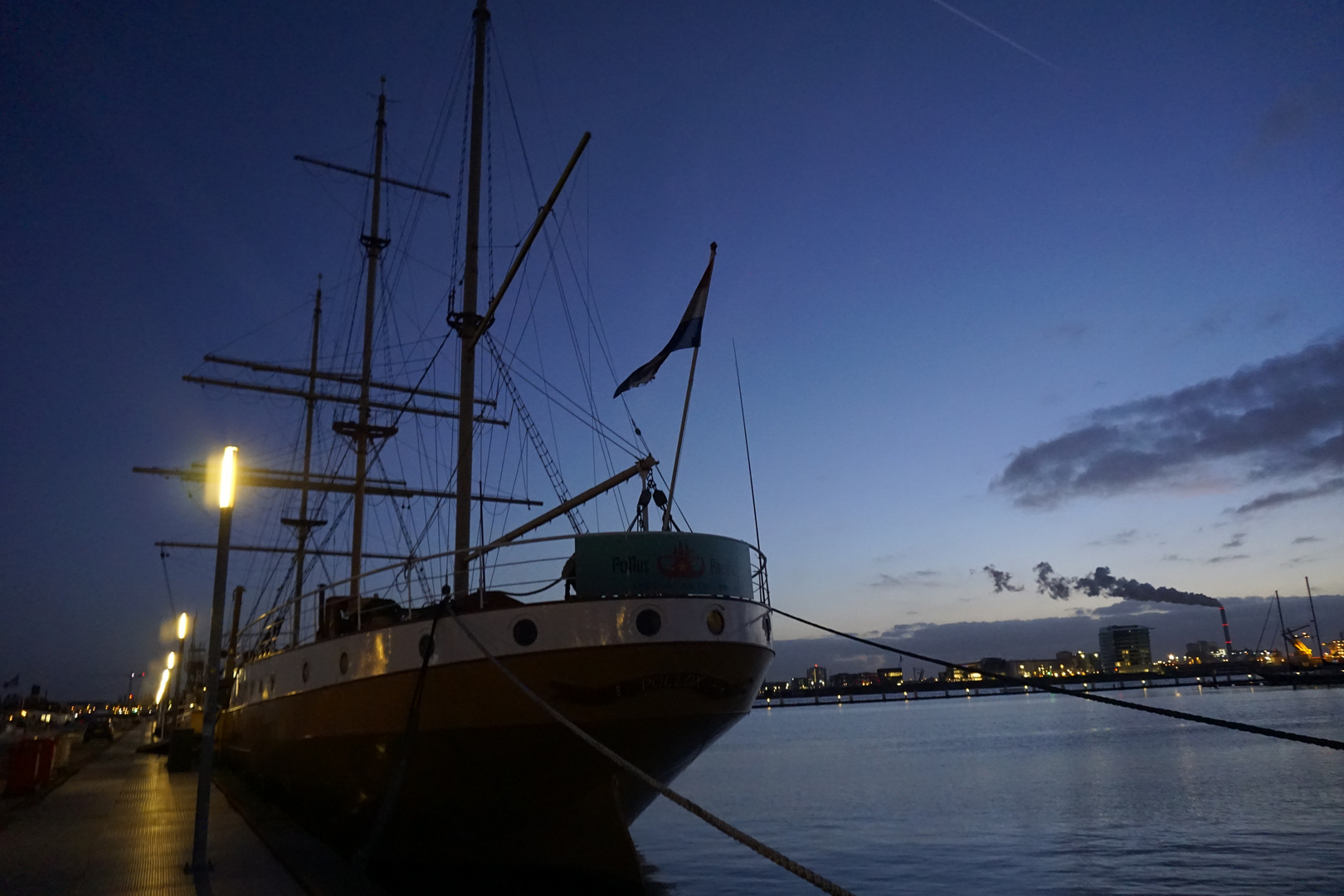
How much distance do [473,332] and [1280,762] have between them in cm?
3767

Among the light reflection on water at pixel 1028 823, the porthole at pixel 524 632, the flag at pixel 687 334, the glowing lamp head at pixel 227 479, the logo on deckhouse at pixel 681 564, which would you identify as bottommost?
the light reflection on water at pixel 1028 823

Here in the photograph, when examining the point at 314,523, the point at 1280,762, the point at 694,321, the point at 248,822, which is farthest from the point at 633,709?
the point at 1280,762

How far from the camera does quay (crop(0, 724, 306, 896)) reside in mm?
9555

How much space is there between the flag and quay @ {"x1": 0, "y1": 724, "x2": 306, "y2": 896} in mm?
7778

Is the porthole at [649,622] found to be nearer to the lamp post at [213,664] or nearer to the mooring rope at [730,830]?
the mooring rope at [730,830]

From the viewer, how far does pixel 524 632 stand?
1086 cm

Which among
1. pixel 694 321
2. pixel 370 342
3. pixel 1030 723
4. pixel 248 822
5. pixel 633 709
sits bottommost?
pixel 1030 723

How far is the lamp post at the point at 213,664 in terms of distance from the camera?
33.1 feet

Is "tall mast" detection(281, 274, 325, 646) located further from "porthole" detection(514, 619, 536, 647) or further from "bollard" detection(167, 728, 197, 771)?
"porthole" detection(514, 619, 536, 647)

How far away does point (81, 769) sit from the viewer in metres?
26.1

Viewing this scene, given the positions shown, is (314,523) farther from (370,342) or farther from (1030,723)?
(1030,723)

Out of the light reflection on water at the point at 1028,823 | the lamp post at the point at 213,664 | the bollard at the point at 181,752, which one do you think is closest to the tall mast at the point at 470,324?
the lamp post at the point at 213,664

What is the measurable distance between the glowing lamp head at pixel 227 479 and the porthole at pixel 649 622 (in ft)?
16.7

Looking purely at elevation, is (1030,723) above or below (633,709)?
below
